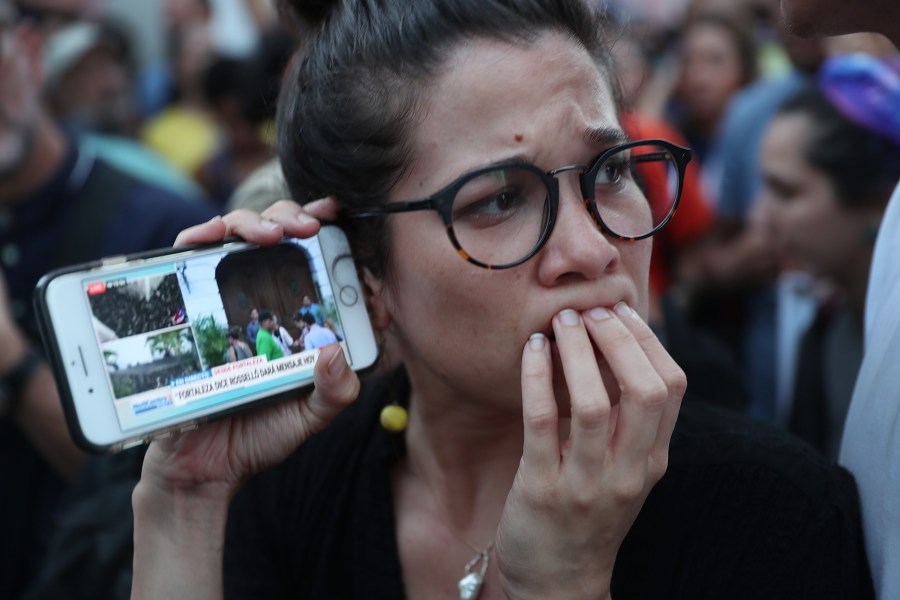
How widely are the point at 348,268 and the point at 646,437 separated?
0.62 meters

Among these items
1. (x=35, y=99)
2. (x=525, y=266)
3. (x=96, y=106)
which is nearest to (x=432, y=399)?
(x=525, y=266)

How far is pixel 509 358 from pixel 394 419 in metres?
0.48

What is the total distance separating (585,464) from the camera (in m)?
1.26

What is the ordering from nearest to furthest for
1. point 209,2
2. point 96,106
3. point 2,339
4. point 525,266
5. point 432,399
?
1. point 525,266
2. point 432,399
3. point 2,339
4. point 96,106
5. point 209,2

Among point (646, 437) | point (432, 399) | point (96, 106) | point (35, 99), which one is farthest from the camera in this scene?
point (96, 106)

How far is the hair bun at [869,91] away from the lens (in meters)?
2.69

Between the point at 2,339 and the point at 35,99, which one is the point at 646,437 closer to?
the point at 2,339

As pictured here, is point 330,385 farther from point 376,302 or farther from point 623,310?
point 623,310

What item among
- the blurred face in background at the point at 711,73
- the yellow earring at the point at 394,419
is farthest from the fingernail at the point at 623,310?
the blurred face in background at the point at 711,73

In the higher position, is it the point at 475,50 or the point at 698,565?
the point at 475,50

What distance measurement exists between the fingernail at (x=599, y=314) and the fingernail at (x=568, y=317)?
0.02m

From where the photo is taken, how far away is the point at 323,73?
1587 mm

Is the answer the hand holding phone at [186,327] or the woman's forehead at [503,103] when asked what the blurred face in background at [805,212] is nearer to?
the woman's forehead at [503,103]

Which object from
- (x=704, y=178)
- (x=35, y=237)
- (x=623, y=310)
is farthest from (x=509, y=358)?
(x=704, y=178)
